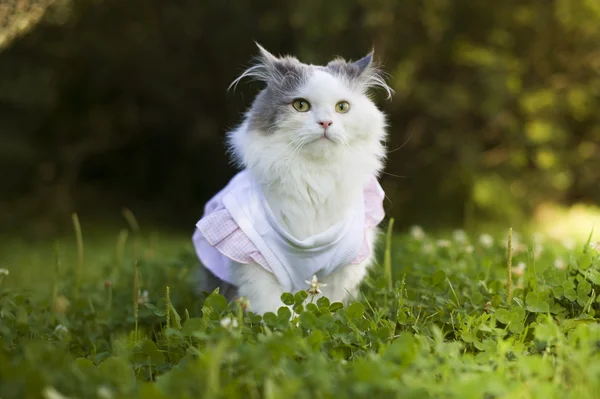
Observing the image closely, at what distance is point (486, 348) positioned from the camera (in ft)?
6.67

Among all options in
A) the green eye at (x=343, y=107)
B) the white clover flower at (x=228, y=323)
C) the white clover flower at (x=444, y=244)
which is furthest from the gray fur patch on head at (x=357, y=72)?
the white clover flower at (x=228, y=323)

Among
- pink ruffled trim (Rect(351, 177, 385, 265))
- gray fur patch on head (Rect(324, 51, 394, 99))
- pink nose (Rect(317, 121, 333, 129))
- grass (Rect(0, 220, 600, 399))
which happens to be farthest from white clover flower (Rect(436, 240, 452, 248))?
pink nose (Rect(317, 121, 333, 129))

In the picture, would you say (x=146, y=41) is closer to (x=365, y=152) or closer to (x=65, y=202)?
(x=65, y=202)

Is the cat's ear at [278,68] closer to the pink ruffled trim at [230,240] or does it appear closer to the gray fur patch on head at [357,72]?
the gray fur patch on head at [357,72]

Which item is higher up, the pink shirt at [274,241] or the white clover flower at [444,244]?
the pink shirt at [274,241]

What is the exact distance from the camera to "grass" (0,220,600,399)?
1.59m

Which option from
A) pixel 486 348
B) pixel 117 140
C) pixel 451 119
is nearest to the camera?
pixel 486 348

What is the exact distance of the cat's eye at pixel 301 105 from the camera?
262cm

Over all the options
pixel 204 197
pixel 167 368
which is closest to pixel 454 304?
pixel 167 368

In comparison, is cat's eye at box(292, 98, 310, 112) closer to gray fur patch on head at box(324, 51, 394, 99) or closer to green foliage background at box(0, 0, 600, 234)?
gray fur patch on head at box(324, 51, 394, 99)

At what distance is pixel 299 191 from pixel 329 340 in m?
0.73

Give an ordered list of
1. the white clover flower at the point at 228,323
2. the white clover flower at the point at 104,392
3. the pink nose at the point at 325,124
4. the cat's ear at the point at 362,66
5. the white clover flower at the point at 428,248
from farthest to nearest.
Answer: the white clover flower at the point at 428,248 → the cat's ear at the point at 362,66 → the pink nose at the point at 325,124 → the white clover flower at the point at 228,323 → the white clover flower at the point at 104,392

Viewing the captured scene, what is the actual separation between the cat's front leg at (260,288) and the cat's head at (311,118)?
0.46 m

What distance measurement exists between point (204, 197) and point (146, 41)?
2.15m
